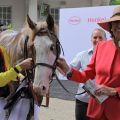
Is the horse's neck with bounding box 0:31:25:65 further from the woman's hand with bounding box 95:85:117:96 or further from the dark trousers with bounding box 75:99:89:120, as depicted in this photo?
the dark trousers with bounding box 75:99:89:120

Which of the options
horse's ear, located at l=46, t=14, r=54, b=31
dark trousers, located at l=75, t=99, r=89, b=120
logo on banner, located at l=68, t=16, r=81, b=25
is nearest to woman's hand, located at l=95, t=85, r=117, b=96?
horse's ear, located at l=46, t=14, r=54, b=31

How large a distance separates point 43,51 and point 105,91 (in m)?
0.59

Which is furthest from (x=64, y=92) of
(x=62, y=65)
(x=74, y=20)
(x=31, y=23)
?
(x=31, y=23)

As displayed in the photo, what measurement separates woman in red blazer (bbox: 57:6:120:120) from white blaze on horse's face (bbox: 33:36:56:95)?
6.9 inches

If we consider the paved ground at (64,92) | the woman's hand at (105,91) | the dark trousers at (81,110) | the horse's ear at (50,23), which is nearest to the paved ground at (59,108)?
the paved ground at (64,92)

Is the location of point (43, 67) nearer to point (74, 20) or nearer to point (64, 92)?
point (74, 20)

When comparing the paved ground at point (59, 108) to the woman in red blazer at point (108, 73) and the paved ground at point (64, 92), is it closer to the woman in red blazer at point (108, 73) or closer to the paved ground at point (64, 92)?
the paved ground at point (64, 92)

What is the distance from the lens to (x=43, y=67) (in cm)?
327

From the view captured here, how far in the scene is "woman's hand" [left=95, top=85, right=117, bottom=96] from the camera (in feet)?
10.6

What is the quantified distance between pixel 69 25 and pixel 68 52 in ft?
2.39

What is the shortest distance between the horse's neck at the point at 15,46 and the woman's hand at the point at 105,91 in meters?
0.86

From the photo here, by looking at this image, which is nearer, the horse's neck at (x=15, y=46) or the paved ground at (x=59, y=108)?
the horse's neck at (x=15, y=46)

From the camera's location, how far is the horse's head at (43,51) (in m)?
3.26

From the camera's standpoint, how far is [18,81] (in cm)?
393
